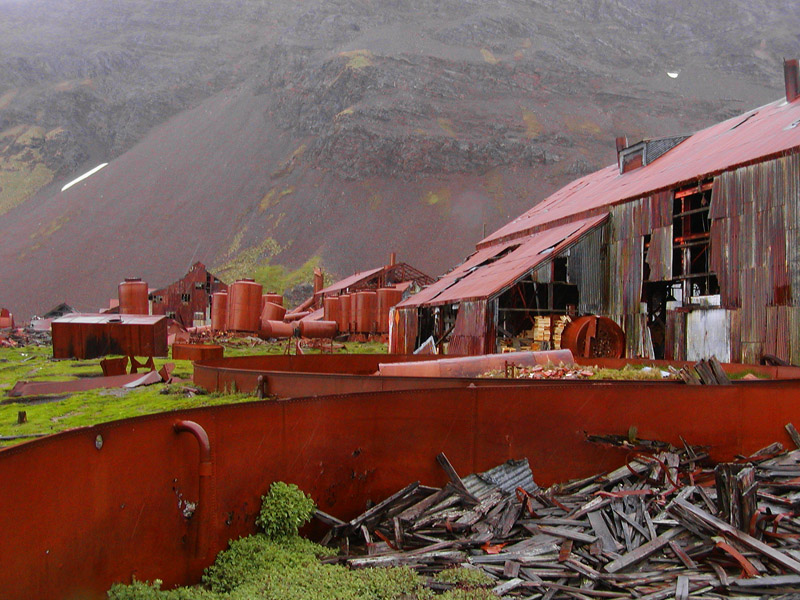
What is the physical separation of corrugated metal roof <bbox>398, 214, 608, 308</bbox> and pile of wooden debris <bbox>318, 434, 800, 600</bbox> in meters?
13.3

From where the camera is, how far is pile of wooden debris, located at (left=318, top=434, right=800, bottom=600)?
567 cm

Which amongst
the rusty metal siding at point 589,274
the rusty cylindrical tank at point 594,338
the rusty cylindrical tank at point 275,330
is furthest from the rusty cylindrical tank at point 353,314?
the rusty cylindrical tank at point 594,338

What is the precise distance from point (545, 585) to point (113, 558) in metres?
3.80

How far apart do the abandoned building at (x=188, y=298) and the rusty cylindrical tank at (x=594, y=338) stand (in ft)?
128

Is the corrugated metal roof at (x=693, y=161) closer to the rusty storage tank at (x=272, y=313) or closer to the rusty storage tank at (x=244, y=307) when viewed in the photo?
the rusty storage tank at (x=244, y=307)

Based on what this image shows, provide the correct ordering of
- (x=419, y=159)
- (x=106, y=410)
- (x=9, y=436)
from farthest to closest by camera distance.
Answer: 1. (x=419, y=159)
2. (x=106, y=410)
3. (x=9, y=436)

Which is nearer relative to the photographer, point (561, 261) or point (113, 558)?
point (113, 558)

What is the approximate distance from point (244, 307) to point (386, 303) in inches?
386

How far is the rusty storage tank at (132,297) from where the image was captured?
3469cm

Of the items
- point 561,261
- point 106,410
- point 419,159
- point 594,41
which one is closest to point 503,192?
point 419,159

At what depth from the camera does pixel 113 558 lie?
17.3ft

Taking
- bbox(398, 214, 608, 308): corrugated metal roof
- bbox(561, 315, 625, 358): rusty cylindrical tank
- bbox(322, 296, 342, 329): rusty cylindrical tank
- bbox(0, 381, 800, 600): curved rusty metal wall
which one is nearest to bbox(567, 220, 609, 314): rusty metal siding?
bbox(398, 214, 608, 308): corrugated metal roof

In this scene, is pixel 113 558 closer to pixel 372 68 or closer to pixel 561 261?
pixel 561 261

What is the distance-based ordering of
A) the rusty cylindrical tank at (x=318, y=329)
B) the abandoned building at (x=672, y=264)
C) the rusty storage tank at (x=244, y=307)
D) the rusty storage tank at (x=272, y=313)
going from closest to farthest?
1. the abandoned building at (x=672, y=264)
2. the rusty storage tank at (x=244, y=307)
3. the rusty storage tank at (x=272, y=313)
4. the rusty cylindrical tank at (x=318, y=329)
